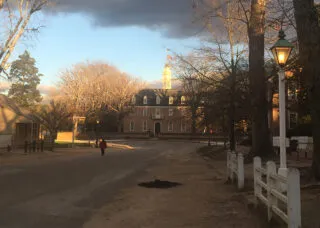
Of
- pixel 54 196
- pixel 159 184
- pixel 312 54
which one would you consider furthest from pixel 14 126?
pixel 312 54

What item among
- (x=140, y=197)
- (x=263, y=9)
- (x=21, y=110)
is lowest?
(x=140, y=197)

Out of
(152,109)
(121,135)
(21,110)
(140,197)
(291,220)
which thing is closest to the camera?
(291,220)

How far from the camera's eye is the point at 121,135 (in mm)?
85062

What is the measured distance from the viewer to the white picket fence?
39.7ft

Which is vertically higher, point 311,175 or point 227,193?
point 311,175

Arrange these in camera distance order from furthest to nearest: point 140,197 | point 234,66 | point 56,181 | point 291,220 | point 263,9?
point 234,66, point 263,9, point 56,181, point 140,197, point 291,220

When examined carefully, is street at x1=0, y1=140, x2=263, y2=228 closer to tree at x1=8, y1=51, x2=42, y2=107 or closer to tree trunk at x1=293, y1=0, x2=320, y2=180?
tree trunk at x1=293, y1=0, x2=320, y2=180

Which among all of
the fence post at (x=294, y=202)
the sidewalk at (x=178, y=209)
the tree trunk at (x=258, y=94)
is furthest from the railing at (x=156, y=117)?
the fence post at (x=294, y=202)

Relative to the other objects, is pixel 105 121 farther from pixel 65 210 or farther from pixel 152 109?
pixel 65 210

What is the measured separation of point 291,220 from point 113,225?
3.78 meters

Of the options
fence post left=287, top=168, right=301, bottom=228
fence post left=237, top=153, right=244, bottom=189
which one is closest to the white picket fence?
fence post left=237, top=153, right=244, bottom=189

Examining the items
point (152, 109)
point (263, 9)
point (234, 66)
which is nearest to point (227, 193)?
point (263, 9)

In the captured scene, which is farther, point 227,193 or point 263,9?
point 263,9

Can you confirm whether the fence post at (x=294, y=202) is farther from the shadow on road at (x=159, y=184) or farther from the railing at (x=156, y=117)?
the railing at (x=156, y=117)
